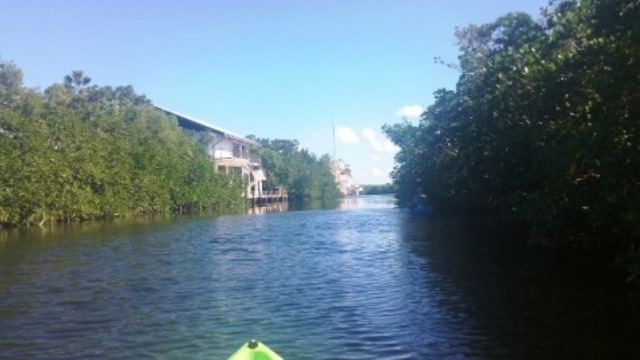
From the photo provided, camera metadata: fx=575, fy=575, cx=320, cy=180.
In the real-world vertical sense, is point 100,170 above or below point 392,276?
above

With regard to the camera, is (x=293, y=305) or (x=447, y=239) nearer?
(x=293, y=305)

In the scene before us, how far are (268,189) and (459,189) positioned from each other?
57902 mm

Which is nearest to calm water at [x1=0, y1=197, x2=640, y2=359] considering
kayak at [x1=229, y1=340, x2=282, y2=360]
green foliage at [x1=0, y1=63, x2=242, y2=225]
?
kayak at [x1=229, y1=340, x2=282, y2=360]

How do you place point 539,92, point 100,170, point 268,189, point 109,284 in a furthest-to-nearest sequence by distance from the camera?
point 268,189 → point 100,170 → point 539,92 → point 109,284

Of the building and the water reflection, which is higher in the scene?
the building

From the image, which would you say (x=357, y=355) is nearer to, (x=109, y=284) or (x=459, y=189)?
(x=109, y=284)

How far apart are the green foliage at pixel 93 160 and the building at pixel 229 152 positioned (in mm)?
6034

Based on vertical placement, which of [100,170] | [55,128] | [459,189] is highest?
[55,128]

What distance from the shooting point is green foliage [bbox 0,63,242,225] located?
136ft

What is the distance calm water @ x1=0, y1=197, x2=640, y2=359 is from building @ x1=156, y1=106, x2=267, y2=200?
54911 mm

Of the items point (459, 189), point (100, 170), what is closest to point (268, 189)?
point (100, 170)

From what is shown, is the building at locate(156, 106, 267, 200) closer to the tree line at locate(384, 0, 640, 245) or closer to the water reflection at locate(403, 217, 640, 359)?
the tree line at locate(384, 0, 640, 245)

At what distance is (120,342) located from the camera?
10.3 metres

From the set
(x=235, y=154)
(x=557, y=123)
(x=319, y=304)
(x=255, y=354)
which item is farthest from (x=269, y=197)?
(x=255, y=354)
